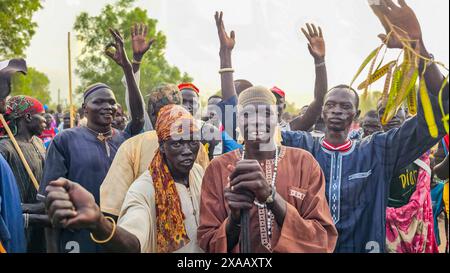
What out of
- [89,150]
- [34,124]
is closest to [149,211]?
[89,150]

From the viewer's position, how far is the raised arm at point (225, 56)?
4.09 m

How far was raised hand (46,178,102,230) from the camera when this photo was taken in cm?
199

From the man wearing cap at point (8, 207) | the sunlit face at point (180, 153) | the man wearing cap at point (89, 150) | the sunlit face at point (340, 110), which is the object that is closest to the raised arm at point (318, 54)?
the sunlit face at point (340, 110)

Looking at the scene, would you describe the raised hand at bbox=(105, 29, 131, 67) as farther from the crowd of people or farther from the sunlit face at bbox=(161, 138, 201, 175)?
the sunlit face at bbox=(161, 138, 201, 175)

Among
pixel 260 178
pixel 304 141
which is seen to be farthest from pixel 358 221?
pixel 260 178

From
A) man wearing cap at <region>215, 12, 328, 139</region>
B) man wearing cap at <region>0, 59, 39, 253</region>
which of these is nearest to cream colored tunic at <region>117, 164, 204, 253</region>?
man wearing cap at <region>0, 59, 39, 253</region>

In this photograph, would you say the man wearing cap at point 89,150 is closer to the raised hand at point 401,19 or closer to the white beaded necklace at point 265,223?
the white beaded necklace at point 265,223

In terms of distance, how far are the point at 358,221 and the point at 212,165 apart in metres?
1.15

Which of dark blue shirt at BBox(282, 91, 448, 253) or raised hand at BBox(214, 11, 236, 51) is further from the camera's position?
raised hand at BBox(214, 11, 236, 51)

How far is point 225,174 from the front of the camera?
289cm

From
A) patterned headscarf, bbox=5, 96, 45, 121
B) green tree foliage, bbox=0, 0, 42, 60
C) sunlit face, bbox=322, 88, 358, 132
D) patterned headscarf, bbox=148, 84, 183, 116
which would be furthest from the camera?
green tree foliage, bbox=0, 0, 42, 60

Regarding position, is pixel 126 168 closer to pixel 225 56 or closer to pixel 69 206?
pixel 225 56

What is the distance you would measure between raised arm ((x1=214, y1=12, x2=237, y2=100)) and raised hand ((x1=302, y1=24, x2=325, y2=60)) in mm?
584

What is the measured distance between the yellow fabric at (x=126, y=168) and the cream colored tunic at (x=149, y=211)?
24.0 inches
